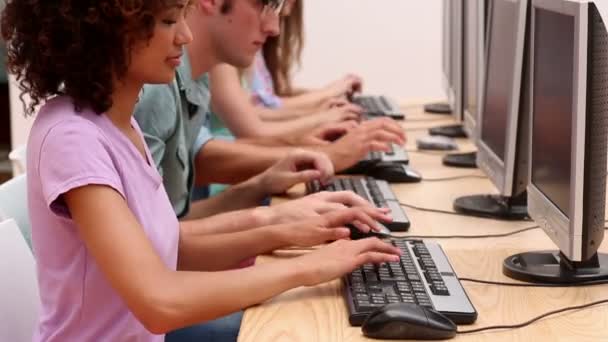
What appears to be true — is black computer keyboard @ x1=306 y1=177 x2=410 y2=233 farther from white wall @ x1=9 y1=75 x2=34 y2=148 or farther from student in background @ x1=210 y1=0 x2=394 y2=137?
white wall @ x1=9 y1=75 x2=34 y2=148

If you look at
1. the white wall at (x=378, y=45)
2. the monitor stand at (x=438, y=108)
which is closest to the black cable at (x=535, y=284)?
the monitor stand at (x=438, y=108)

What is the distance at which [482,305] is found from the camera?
4.95ft

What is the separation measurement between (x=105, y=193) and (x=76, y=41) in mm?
211

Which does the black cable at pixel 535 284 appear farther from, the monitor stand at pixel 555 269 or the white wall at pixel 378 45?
the white wall at pixel 378 45

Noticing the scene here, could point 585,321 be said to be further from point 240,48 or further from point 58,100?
point 240,48

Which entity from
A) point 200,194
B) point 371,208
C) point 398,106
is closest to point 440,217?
point 371,208

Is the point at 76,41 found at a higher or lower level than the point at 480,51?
higher

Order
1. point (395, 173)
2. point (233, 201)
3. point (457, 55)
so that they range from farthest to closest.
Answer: point (457, 55), point (395, 173), point (233, 201)

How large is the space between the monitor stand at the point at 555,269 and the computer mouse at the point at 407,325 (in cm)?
32

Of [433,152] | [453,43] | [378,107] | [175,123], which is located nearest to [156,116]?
[175,123]

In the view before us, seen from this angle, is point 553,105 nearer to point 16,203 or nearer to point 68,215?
point 68,215

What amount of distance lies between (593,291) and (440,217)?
55cm

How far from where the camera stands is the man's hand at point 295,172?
2287mm

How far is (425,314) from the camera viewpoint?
1359 mm
